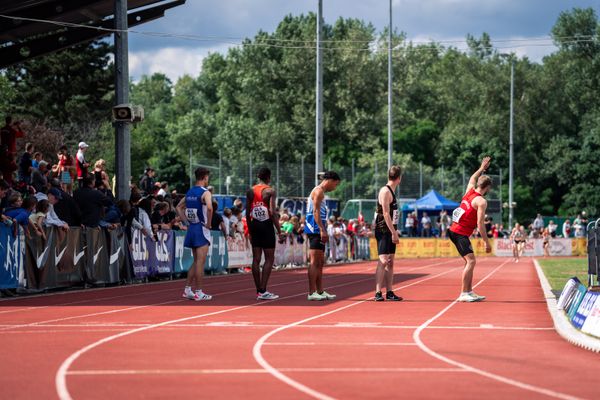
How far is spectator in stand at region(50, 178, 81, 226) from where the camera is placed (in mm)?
21422

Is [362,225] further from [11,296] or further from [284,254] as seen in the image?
[11,296]

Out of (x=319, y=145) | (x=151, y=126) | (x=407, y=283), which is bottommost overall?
(x=407, y=283)

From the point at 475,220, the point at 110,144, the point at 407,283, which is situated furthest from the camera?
the point at 110,144

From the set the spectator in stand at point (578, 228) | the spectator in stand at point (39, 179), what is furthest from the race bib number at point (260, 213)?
the spectator in stand at point (578, 228)

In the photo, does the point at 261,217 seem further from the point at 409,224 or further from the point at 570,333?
the point at 409,224

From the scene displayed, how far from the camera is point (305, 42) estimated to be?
89.6 metres

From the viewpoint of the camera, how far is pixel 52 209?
20500 millimetres

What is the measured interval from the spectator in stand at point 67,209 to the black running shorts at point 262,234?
16.6ft

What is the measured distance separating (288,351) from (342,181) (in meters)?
50.4

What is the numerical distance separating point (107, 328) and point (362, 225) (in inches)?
1562

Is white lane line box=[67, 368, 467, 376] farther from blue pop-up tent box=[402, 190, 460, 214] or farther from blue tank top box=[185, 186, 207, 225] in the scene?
blue pop-up tent box=[402, 190, 460, 214]

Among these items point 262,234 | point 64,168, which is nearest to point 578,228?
point 64,168

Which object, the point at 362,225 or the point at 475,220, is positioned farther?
the point at 362,225

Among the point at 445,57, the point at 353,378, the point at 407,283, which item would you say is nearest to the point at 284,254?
the point at 407,283
